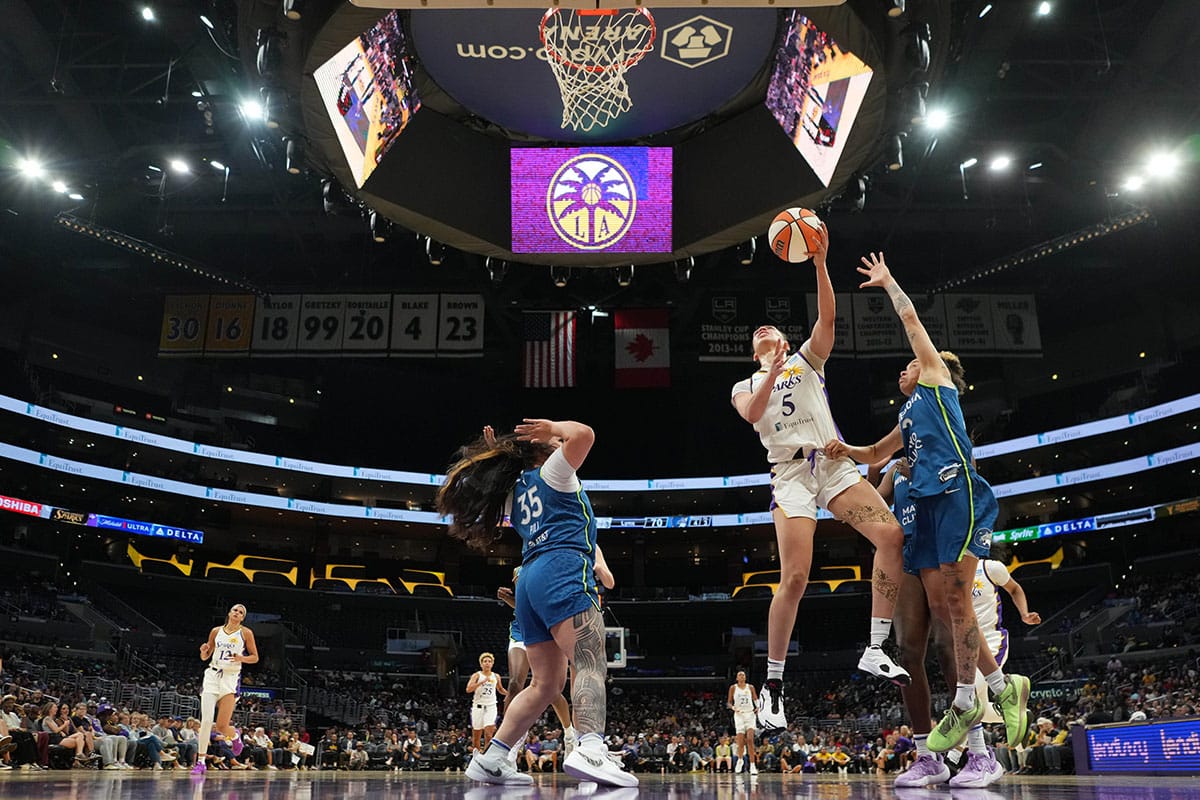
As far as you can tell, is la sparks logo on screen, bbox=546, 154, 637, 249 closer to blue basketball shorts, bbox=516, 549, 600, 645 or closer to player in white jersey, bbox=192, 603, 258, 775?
player in white jersey, bbox=192, 603, 258, 775

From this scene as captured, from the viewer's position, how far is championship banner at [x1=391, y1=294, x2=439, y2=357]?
18297 millimetres

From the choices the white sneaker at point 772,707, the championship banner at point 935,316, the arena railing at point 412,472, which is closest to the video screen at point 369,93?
the white sneaker at point 772,707

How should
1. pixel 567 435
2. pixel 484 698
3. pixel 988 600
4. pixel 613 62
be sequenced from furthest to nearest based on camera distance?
1. pixel 484 698
2. pixel 613 62
3. pixel 988 600
4. pixel 567 435

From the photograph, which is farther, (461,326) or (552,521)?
(461,326)

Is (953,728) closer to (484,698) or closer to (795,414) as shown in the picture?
(795,414)

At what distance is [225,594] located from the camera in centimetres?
3634

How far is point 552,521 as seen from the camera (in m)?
4.40

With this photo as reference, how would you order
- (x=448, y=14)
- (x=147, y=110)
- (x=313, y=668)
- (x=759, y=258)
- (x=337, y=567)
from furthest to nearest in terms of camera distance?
(x=337, y=567)
(x=313, y=668)
(x=759, y=258)
(x=147, y=110)
(x=448, y=14)

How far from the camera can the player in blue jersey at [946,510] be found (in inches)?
179

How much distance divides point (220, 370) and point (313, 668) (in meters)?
14.0

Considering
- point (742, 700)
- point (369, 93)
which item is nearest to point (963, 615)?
point (369, 93)

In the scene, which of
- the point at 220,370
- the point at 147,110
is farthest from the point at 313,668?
the point at 147,110

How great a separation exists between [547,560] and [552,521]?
0.66 ft

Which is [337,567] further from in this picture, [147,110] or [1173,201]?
[1173,201]
